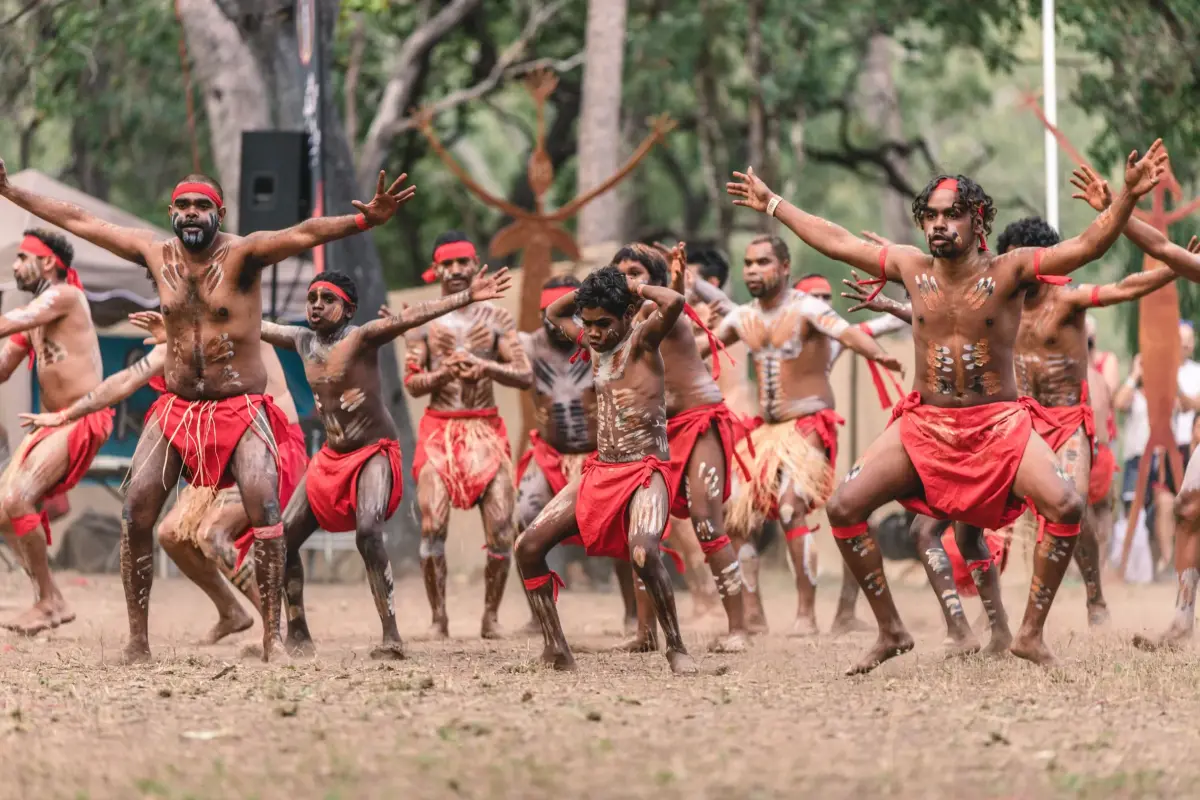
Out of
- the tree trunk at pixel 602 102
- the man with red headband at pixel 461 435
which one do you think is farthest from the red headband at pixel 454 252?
the tree trunk at pixel 602 102

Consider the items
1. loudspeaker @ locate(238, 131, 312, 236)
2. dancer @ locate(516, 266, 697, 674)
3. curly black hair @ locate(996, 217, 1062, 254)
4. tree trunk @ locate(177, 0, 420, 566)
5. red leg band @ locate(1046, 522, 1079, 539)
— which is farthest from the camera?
tree trunk @ locate(177, 0, 420, 566)

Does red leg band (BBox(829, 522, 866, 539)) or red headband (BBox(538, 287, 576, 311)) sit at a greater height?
red headband (BBox(538, 287, 576, 311))

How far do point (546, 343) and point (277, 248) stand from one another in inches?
103

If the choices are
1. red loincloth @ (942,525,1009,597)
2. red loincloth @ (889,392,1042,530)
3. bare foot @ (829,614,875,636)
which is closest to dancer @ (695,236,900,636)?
bare foot @ (829,614,875,636)

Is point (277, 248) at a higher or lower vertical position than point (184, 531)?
higher

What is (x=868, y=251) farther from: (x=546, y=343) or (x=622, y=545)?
(x=546, y=343)

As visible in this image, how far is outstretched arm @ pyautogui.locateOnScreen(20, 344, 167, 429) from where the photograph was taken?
921 centimetres

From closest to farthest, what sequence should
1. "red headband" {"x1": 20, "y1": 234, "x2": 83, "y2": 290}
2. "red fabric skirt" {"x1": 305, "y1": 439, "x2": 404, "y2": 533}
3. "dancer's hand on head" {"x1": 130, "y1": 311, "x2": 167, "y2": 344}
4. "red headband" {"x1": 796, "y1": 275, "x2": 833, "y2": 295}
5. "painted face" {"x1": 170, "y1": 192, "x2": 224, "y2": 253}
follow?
"painted face" {"x1": 170, "y1": 192, "x2": 224, "y2": 253}, "red fabric skirt" {"x1": 305, "y1": 439, "x2": 404, "y2": 533}, "dancer's hand on head" {"x1": 130, "y1": 311, "x2": 167, "y2": 344}, "red headband" {"x1": 20, "y1": 234, "x2": 83, "y2": 290}, "red headband" {"x1": 796, "y1": 275, "x2": 833, "y2": 295}

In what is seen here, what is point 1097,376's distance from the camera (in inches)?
426

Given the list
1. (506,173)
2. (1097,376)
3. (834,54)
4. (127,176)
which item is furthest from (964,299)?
(506,173)

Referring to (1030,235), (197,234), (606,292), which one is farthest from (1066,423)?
(197,234)

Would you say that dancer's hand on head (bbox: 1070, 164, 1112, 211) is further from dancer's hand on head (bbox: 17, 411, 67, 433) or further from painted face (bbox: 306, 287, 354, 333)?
dancer's hand on head (bbox: 17, 411, 67, 433)

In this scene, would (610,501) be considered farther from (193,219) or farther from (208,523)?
(208,523)

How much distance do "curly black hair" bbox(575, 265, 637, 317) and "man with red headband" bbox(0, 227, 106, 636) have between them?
336 cm
